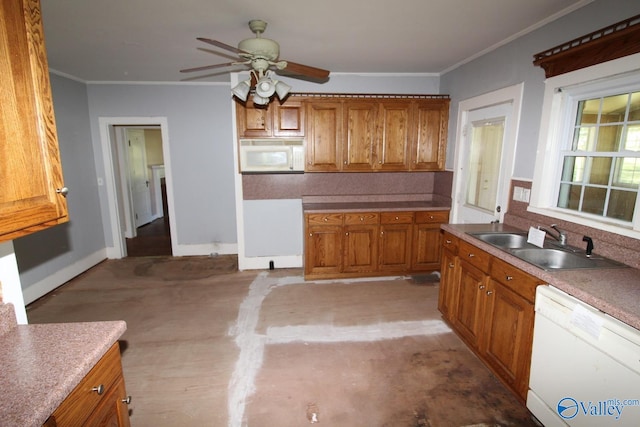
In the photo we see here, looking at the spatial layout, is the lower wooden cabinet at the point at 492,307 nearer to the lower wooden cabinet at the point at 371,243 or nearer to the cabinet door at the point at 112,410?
the lower wooden cabinet at the point at 371,243

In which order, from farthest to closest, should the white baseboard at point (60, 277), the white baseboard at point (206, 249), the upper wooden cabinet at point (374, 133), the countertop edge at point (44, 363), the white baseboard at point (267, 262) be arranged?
the white baseboard at point (206, 249) < the white baseboard at point (267, 262) < the upper wooden cabinet at point (374, 133) < the white baseboard at point (60, 277) < the countertop edge at point (44, 363)

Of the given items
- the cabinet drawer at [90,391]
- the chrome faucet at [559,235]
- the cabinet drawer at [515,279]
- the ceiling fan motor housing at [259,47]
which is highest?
the ceiling fan motor housing at [259,47]

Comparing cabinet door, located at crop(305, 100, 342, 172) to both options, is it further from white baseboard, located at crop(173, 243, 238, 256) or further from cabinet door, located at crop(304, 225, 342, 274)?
white baseboard, located at crop(173, 243, 238, 256)

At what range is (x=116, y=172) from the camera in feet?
15.2

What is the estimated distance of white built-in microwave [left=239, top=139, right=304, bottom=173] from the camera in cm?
368

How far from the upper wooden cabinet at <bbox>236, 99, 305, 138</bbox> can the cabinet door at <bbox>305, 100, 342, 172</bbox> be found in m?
0.13

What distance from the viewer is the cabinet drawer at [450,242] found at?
2637mm

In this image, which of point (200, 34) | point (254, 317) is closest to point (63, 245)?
point (254, 317)

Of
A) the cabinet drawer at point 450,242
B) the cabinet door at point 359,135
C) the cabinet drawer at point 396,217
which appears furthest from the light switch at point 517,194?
the cabinet door at point 359,135

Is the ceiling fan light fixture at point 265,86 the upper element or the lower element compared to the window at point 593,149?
upper

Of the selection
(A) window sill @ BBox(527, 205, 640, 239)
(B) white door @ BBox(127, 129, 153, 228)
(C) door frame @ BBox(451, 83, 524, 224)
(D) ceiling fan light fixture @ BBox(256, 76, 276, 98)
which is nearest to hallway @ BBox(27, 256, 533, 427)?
(C) door frame @ BBox(451, 83, 524, 224)

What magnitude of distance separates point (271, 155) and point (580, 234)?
292cm

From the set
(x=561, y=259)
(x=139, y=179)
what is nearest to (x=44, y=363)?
(x=561, y=259)

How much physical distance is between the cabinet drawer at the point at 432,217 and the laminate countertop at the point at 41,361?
3241 mm
